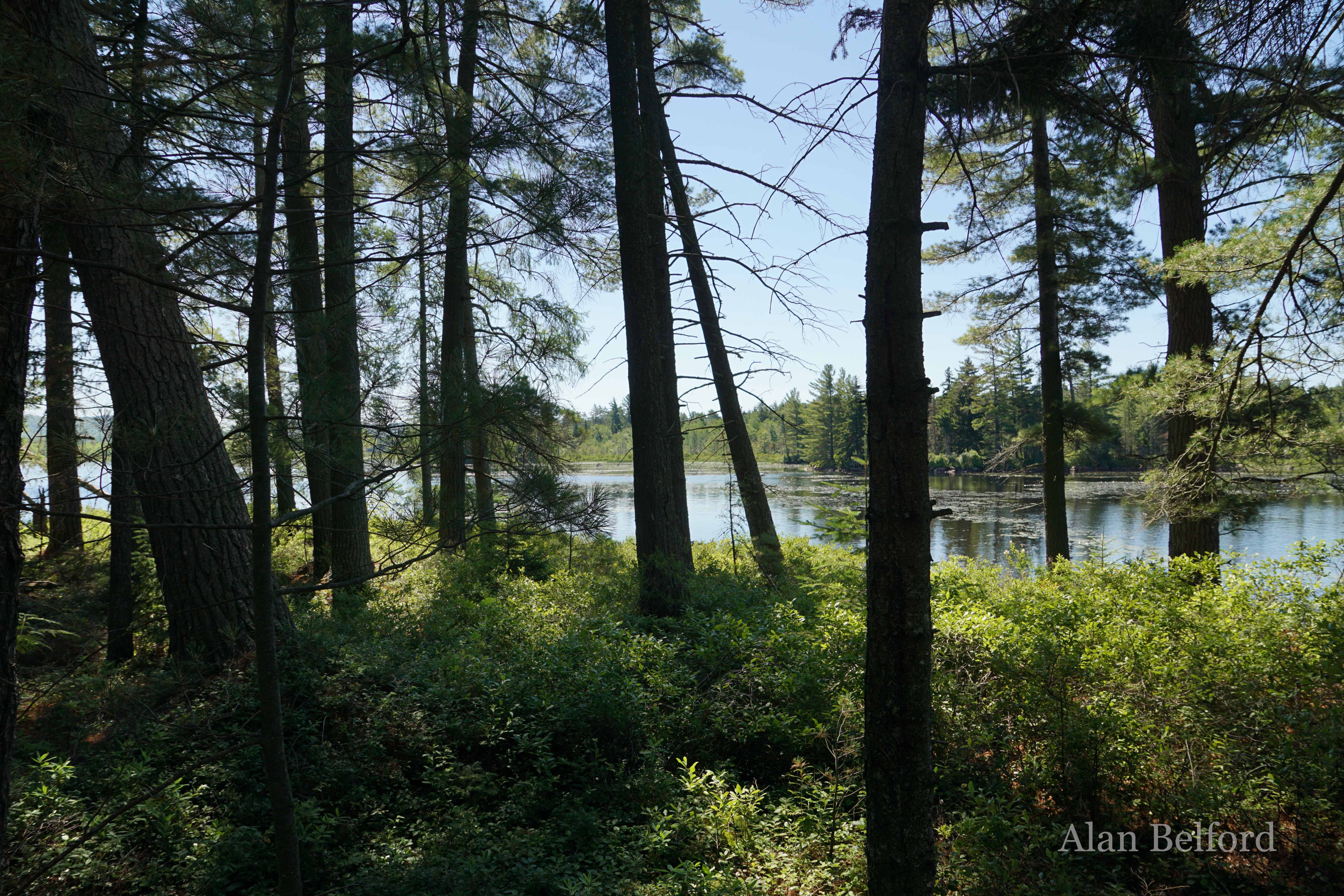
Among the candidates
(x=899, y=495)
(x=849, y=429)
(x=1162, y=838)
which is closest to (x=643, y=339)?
(x=899, y=495)

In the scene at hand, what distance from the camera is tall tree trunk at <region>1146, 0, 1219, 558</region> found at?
6277mm

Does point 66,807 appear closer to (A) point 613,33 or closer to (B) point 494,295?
(A) point 613,33

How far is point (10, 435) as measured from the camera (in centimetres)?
245

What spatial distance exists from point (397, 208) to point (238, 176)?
1511 millimetres

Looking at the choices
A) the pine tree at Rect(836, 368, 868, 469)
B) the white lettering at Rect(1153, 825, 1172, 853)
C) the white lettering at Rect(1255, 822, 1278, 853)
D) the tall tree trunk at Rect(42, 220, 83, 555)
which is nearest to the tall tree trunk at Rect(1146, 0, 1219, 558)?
the white lettering at Rect(1255, 822, 1278, 853)

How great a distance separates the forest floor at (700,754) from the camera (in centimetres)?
308

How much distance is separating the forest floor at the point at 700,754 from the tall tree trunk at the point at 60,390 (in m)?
0.80

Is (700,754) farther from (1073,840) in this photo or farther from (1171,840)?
(1171,840)

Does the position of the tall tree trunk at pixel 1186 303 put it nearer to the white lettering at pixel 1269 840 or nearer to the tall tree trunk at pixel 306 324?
the white lettering at pixel 1269 840

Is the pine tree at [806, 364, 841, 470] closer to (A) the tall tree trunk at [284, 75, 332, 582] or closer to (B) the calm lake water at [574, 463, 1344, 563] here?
(B) the calm lake water at [574, 463, 1344, 563]

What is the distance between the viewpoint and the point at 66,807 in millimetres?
3189

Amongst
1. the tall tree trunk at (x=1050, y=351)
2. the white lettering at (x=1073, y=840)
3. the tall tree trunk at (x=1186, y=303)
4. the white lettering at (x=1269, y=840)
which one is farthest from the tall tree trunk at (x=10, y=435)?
the tall tree trunk at (x=1050, y=351)

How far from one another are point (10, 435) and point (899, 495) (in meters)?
3.37

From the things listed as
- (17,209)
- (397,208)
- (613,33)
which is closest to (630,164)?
(613,33)
